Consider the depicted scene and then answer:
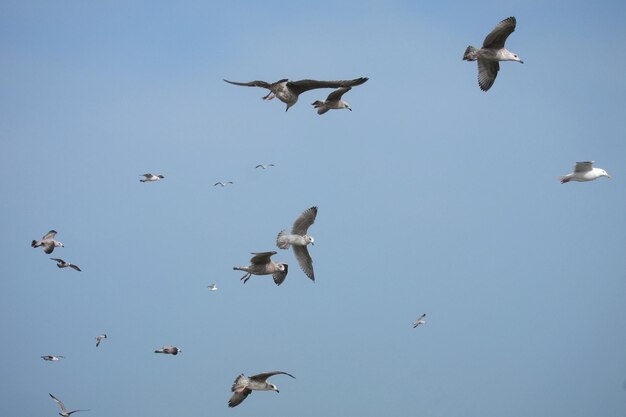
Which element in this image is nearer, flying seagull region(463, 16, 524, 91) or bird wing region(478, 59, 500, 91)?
flying seagull region(463, 16, 524, 91)

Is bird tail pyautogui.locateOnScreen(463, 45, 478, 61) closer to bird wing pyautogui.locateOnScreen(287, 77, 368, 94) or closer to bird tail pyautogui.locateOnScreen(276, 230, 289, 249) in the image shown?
bird wing pyautogui.locateOnScreen(287, 77, 368, 94)

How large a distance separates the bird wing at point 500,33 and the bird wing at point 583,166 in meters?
4.04

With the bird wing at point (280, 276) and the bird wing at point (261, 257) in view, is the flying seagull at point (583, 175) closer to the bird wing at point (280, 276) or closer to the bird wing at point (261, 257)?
the bird wing at point (280, 276)

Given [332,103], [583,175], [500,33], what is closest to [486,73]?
[500,33]

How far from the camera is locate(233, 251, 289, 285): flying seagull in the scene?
78.4 ft

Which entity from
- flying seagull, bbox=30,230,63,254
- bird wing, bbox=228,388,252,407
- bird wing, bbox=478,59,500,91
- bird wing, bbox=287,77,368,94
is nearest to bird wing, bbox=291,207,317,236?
bird wing, bbox=287,77,368,94

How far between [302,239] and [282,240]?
526 millimetres

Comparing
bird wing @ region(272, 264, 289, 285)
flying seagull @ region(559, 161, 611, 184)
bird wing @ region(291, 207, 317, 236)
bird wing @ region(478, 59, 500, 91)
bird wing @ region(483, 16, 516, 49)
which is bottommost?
bird wing @ region(272, 264, 289, 285)

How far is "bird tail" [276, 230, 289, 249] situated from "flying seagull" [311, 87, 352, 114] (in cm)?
549

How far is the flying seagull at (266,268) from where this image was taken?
78.4 feet

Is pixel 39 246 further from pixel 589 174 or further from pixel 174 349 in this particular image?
pixel 589 174

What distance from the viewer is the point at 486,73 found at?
25.3 meters

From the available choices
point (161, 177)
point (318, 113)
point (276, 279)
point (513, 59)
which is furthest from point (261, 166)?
point (513, 59)

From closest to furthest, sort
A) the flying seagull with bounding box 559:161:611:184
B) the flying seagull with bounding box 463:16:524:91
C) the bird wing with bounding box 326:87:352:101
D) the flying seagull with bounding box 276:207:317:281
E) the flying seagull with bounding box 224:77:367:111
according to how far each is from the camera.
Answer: the flying seagull with bounding box 224:77:367:111 → the flying seagull with bounding box 463:16:524:91 → the flying seagull with bounding box 276:207:317:281 → the flying seagull with bounding box 559:161:611:184 → the bird wing with bounding box 326:87:352:101
